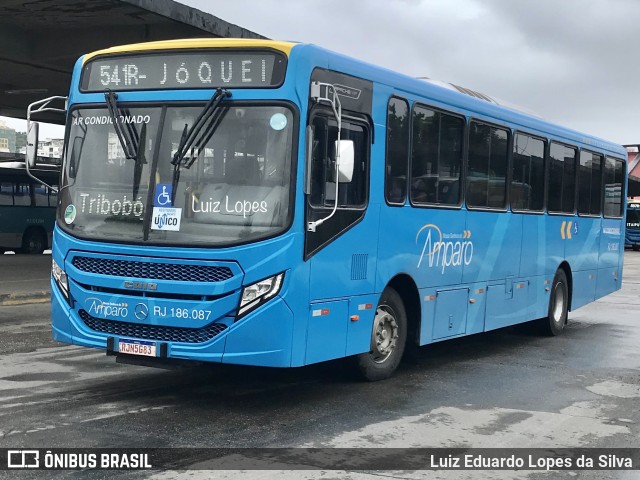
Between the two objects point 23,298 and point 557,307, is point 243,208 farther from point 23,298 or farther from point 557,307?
point 23,298

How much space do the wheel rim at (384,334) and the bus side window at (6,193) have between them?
2596 centimetres

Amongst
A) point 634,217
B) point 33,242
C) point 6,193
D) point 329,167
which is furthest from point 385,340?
point 634,217

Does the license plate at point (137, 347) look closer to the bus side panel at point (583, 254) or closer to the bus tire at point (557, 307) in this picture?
the bus tire at point (557, 307)

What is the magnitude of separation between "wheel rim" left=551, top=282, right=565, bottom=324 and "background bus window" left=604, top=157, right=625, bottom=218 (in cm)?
243

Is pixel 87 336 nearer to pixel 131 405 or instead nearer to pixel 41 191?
pixel 131 405

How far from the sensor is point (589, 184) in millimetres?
14867

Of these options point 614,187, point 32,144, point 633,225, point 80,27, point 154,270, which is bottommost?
point 154,270

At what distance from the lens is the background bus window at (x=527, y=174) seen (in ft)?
39.3

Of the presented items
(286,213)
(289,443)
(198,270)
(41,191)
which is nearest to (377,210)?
(286,213)

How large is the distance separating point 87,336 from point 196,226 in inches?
56.1

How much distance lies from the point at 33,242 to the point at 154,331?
27.7 meters

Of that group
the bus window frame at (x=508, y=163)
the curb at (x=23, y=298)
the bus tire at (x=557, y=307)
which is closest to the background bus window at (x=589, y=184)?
the bus tire at (x=557, y=307)

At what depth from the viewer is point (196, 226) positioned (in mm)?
7496

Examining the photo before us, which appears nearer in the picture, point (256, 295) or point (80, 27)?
point (256, 295)
